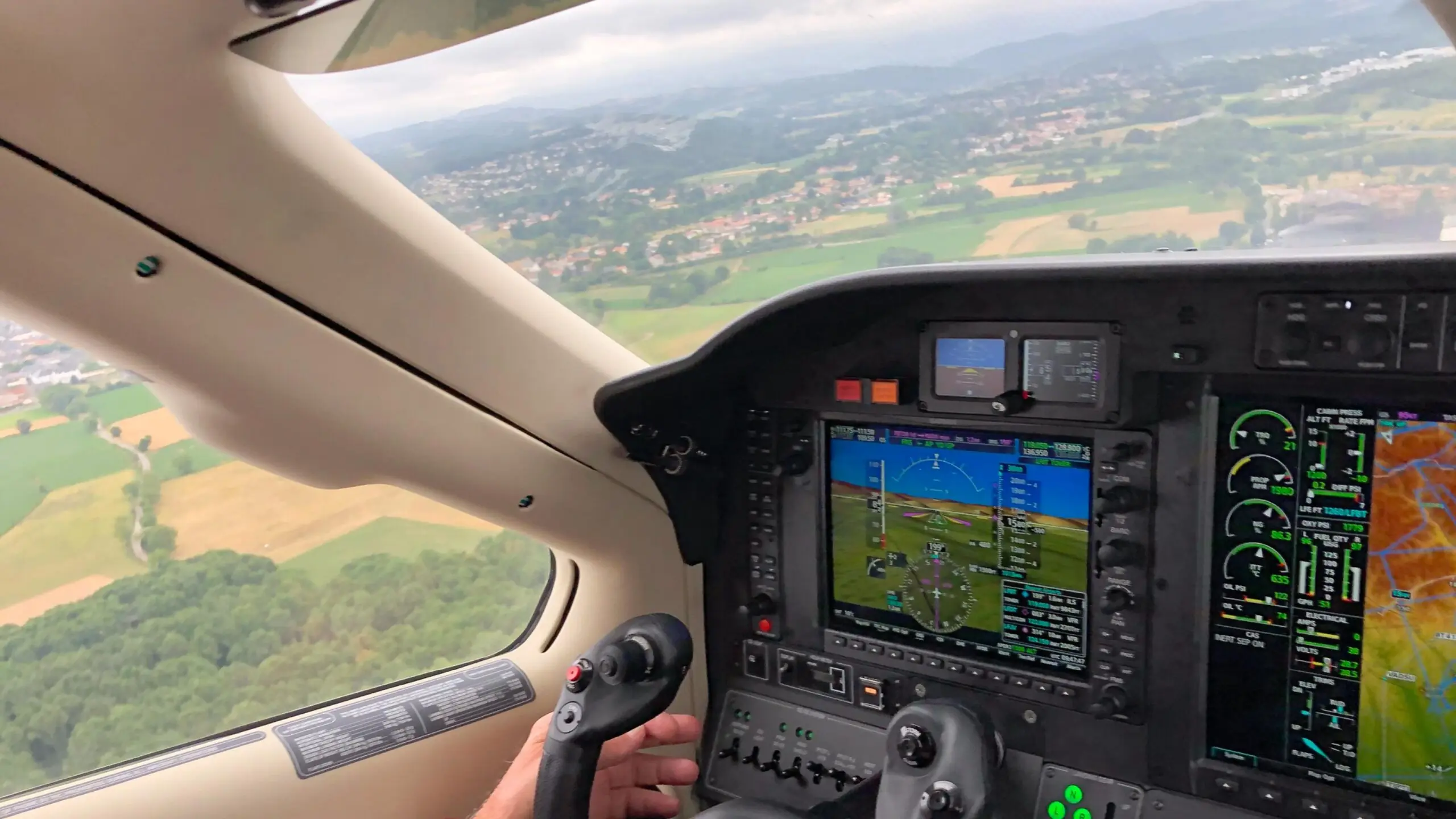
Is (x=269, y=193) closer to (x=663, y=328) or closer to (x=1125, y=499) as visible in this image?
(x=663, y=328)

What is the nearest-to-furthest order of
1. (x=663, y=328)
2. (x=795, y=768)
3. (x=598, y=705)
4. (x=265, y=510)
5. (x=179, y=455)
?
1. (x=598, y=705)
2. (x=179, y=455)
3. (x=265, y=510)
4. (x=663, y=328)
5. (x=795, y=768)

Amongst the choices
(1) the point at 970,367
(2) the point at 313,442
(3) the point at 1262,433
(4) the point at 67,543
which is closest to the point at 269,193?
(2) the point at 313,442

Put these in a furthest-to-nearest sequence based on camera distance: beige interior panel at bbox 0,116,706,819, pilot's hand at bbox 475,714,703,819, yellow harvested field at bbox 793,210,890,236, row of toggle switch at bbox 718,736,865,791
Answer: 1. row of toggle switch at bbox 718,736,865,791
2. yellow harvested field at bbox 793,210,890,236
3. pilot's hand at bbox 475,714,703,819
4. beige interior panel at bbox 0,116,706,819

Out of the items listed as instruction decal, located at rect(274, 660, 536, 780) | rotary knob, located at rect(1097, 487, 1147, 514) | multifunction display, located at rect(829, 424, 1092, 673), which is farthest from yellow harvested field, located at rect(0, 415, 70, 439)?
rotary knob, located at rect(1097, 487, 1147, 514)

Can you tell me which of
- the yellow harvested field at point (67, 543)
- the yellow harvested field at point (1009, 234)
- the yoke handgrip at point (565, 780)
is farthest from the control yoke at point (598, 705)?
the yellow harvested field at point (1009, 234)

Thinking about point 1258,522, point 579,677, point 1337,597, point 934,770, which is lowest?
point 934,770

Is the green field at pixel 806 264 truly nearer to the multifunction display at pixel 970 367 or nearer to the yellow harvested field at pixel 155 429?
the multifunction display at pixel 970 367

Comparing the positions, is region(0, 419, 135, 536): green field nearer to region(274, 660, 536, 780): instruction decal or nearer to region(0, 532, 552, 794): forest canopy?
region(0, 532, 552, 794): forest canopy
